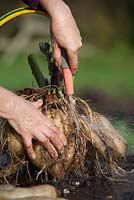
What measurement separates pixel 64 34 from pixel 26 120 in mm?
482

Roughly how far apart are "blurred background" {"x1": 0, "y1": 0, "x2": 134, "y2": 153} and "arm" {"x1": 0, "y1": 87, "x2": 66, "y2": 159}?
143 inches

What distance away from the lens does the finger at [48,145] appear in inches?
143

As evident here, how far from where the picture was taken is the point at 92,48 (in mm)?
12984

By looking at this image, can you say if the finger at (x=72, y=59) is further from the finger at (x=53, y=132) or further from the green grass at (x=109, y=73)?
the green grass at (x=109, y=73)

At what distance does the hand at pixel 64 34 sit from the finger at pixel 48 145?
409 mm

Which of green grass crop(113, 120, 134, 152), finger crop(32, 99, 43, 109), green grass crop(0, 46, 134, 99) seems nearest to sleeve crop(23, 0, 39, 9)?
finger crop(32, 99, 43, 109)

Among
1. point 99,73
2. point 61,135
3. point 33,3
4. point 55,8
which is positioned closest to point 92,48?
point 99,73

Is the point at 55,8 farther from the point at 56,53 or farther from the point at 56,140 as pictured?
the point at 56,140

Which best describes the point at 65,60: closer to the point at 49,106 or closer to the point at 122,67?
the point at 49,106

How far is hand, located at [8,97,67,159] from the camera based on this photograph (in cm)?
362

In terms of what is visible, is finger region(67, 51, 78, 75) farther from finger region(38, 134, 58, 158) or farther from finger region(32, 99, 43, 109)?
finger region(38, 134, 58, 158)

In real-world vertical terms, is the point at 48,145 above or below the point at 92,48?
above

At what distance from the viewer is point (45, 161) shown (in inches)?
146

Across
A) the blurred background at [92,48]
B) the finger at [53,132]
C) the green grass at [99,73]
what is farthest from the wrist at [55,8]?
the green grass at [99,73]
